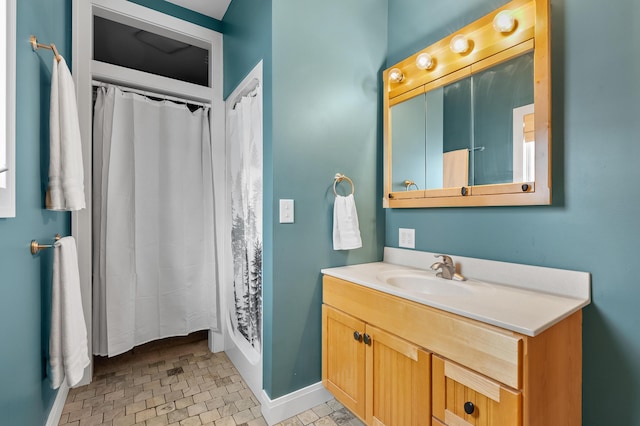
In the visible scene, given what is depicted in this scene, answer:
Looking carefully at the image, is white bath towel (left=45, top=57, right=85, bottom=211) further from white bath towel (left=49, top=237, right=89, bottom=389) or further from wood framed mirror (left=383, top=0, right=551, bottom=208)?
wood framed mirror (left=383, top=0, right=551, bottom=208)

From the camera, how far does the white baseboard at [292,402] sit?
5.26 ft

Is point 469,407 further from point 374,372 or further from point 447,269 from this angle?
point 447,269

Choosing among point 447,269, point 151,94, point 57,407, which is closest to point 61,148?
point 151,94

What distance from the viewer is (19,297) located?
3.52 feet

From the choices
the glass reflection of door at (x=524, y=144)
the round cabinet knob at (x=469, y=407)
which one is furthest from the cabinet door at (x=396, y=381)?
the glass reflection of door at (x=524, y=144)

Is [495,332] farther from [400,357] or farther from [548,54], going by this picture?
[548,54]

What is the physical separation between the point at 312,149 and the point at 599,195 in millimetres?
1285

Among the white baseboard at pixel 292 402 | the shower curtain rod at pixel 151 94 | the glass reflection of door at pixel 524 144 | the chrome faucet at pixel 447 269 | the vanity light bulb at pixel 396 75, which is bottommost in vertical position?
the white baseboard at pixel 292 402

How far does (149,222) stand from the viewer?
2178mm

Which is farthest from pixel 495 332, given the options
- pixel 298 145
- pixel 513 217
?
pixel 298 145

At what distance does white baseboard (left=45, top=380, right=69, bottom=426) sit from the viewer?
4.87ft

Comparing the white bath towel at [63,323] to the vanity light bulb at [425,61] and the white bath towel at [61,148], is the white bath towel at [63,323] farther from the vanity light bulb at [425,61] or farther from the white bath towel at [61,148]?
the vanity light bulb at [425,61]

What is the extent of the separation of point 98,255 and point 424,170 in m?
2.21

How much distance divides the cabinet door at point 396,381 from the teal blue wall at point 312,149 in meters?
0.46
